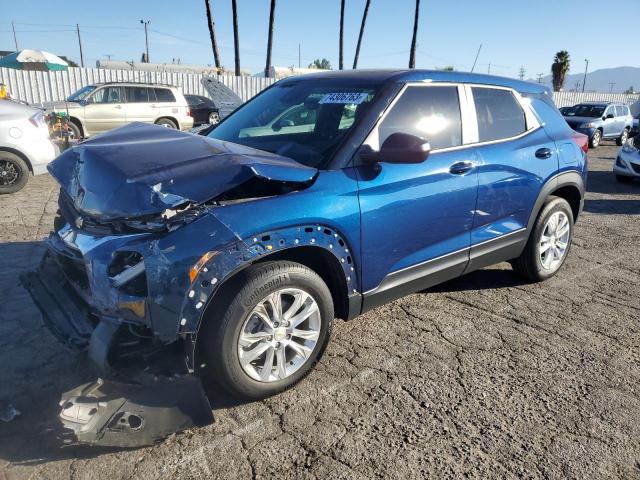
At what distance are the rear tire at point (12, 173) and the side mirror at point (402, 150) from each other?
6779 millimetres

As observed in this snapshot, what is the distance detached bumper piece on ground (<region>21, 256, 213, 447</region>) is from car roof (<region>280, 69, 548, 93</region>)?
2236mm

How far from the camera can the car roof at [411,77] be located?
10.9 feet

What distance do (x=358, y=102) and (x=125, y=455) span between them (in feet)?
7.91

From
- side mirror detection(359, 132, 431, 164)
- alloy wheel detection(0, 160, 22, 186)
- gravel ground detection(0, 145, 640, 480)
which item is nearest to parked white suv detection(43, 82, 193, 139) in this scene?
alloy wheel detection(0, 160, 22, 186)

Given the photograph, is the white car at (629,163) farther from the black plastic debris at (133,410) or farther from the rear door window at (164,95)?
the rear door window at (164,95)

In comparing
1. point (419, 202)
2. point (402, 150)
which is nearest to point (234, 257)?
point (402, 150)

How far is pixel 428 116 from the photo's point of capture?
3395 mm

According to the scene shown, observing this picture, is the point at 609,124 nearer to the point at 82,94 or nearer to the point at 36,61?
the point at 82,94

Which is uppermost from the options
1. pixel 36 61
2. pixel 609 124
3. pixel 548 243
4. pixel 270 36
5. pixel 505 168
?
pixel 270 36

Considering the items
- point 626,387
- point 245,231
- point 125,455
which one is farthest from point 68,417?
point 626,387

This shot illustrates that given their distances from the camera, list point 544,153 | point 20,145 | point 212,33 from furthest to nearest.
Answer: point 212,33, point 20,145, point 544,153

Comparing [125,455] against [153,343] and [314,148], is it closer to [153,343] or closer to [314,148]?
[153,343]

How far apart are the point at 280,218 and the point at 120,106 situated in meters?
13.4

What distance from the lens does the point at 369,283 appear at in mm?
3057
